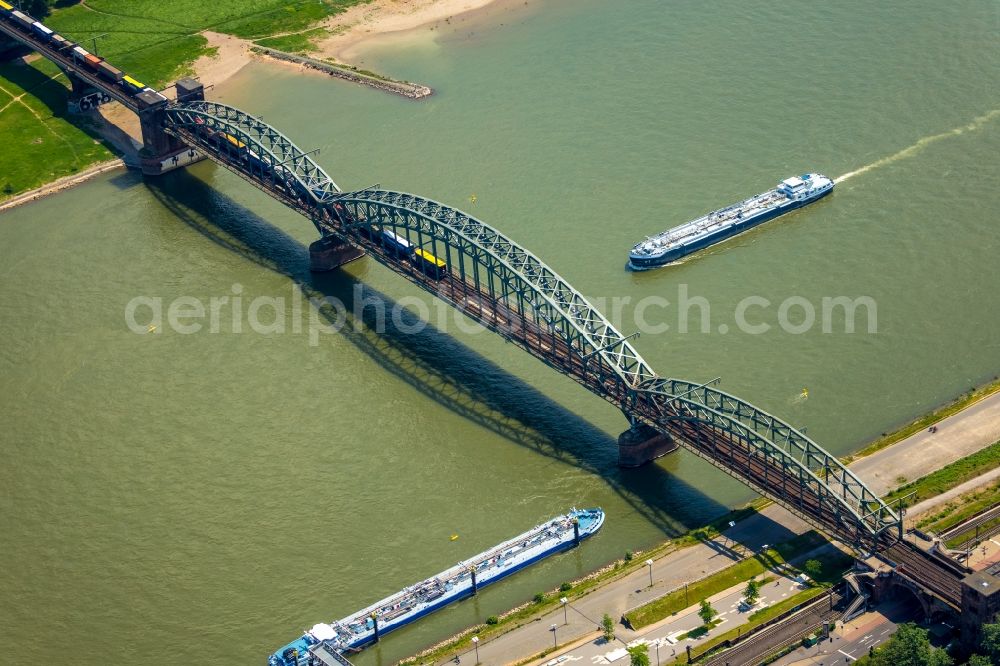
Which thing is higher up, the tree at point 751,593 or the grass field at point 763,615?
the tree at point 751,593

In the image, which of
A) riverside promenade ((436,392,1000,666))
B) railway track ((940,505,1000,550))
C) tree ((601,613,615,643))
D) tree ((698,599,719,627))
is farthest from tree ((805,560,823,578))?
tree ((601,613,615,643))

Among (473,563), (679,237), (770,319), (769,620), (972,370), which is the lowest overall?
(769,620)

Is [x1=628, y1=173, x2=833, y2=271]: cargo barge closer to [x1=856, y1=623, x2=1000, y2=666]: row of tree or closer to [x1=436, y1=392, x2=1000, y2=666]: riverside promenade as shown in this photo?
[x1=436, y1=392, x2=1000, y2=666]: riverside promenade

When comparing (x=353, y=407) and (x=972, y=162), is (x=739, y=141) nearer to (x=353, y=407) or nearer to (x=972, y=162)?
(x=972, y=162)

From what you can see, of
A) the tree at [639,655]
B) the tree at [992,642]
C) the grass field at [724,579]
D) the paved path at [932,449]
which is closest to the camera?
the tree at [992,642]

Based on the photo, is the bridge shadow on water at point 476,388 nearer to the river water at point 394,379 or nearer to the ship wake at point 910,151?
the river water at point 394,379

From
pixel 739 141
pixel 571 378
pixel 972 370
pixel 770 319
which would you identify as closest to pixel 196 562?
pixel 571 378

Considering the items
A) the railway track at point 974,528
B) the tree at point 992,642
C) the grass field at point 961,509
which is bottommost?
the tree at point 992,642

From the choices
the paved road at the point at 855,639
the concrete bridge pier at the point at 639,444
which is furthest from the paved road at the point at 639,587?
the concrete bridge pier at the point at 639,444
